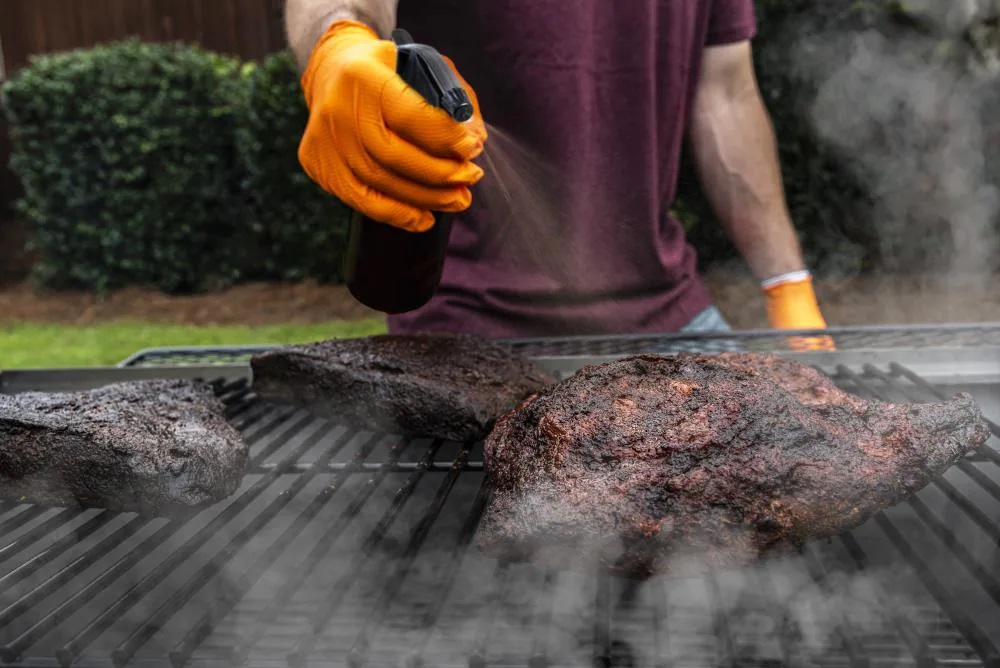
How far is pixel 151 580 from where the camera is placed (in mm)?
1365

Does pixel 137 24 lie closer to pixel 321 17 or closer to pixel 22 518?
pixel 321 17

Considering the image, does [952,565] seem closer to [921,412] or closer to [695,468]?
[921,412]

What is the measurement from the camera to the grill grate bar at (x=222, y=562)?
118 cm

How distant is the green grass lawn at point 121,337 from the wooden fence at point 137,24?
10.7ft

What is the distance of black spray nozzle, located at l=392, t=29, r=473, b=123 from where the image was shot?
1899mm

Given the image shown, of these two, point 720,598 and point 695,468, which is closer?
point 720,598

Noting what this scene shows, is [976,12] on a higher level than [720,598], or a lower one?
higher

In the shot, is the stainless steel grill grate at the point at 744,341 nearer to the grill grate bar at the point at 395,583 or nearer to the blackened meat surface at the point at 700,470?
the blackened meat surface at the point at 700,470

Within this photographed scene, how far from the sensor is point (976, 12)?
18.7 ft

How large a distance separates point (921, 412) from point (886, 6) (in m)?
5.21

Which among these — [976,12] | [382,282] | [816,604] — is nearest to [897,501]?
[816,604]

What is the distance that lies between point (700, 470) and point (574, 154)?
1870 millimetres

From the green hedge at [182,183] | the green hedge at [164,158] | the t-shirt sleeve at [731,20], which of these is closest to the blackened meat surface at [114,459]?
the t-shirt sleeve at [731,20]

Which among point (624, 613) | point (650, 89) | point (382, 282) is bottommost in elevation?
point (624, 613)
